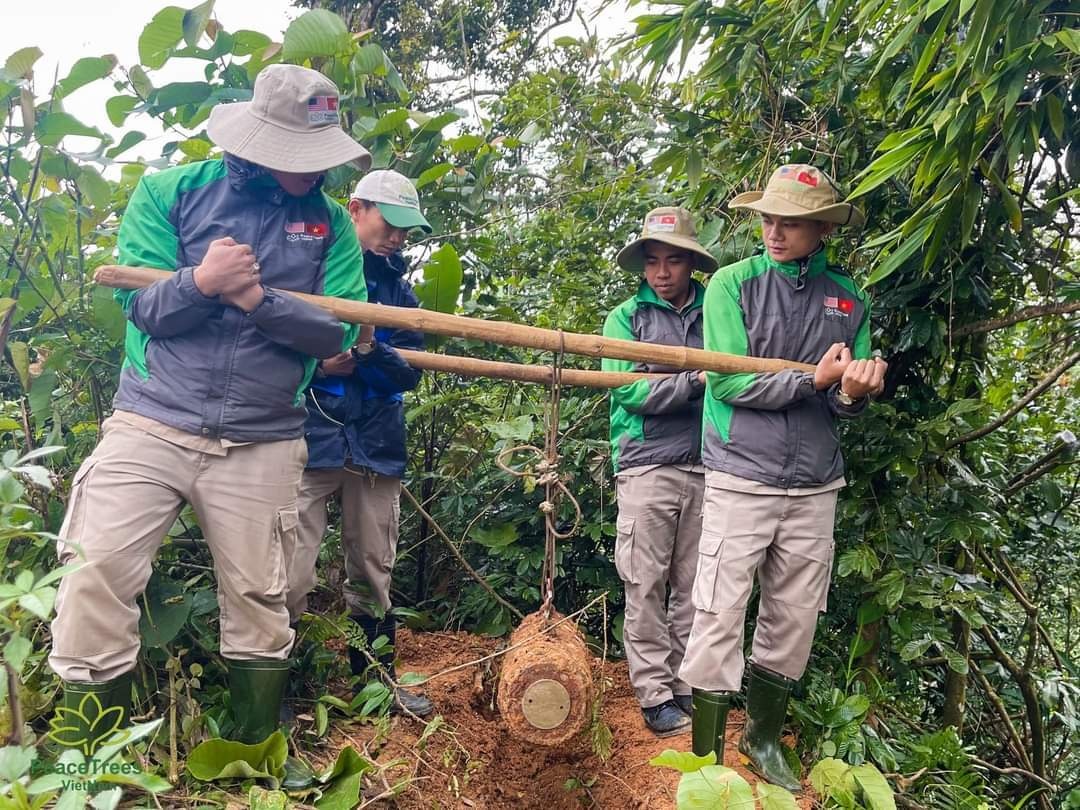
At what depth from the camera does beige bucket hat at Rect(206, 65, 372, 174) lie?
90.6 inches

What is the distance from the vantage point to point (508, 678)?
2703mm

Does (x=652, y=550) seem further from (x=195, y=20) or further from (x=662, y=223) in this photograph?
(x=195, y=20)

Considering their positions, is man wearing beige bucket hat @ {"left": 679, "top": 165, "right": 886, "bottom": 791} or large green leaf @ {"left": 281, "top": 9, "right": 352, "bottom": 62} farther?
large green leaf @ {"left": 281, "top": 9, "right": 352, "bottom": 62}

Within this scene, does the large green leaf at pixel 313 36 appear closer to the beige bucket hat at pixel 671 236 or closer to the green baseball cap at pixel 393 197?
the green baseball cap at pixel 393 197

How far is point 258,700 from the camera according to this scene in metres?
2.43

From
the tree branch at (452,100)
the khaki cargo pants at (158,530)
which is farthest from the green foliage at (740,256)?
the tree branch at (452,100)

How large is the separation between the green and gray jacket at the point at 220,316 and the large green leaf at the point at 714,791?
1.48 metres

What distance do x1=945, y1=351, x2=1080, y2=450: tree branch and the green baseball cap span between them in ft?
7.60

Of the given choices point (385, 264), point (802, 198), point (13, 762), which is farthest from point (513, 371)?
point (13, 762)

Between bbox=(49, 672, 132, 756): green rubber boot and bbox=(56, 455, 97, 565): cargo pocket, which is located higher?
bbox=(56, 455, 97, 565): cargo pocket

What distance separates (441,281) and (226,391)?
4.35 feet

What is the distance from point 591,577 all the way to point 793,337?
1710mm

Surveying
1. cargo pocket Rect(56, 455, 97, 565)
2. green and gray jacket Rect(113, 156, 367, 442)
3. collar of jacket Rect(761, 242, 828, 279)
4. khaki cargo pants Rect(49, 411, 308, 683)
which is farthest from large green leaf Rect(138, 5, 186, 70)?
collar of jacket Rect(761, 242, 828, 279)

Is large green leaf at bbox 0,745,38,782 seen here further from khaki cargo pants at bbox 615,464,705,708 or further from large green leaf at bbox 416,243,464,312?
large green leaf at bbox 416,243,464,312
